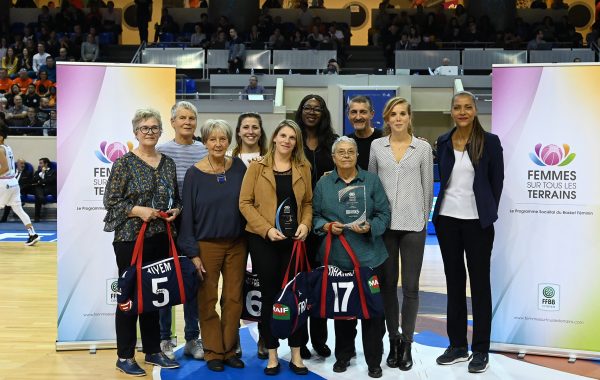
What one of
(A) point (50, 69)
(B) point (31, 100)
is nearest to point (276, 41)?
(A) point (50, 69)

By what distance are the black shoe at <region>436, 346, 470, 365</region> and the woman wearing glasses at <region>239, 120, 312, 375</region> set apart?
2.97 feet

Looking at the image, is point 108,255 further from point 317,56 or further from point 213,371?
point 317,56

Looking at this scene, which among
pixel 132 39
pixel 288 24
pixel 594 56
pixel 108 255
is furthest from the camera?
pixel 132 39

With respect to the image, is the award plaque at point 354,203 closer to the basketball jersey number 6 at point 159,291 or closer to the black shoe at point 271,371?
the black shoe at point 271,371

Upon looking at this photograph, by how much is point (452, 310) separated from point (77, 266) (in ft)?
8.30

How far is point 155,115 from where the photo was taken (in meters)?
4.44

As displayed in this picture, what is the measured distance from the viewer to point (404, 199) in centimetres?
448

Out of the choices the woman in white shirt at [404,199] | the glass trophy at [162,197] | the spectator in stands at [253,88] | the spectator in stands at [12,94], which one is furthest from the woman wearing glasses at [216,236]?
the spectator in stands at [12,94]

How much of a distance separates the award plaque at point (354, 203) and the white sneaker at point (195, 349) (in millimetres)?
1361

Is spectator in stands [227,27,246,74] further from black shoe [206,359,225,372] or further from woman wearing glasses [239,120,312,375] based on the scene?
black shoe [206,359,225,372]

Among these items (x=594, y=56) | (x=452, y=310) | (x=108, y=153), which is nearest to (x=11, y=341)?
(x=108, y=153)

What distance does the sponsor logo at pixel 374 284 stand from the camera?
14.3 ft

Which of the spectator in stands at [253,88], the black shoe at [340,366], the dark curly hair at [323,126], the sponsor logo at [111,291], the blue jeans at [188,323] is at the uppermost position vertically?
the spectator in stands at [253,88]

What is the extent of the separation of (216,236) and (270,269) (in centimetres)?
38
